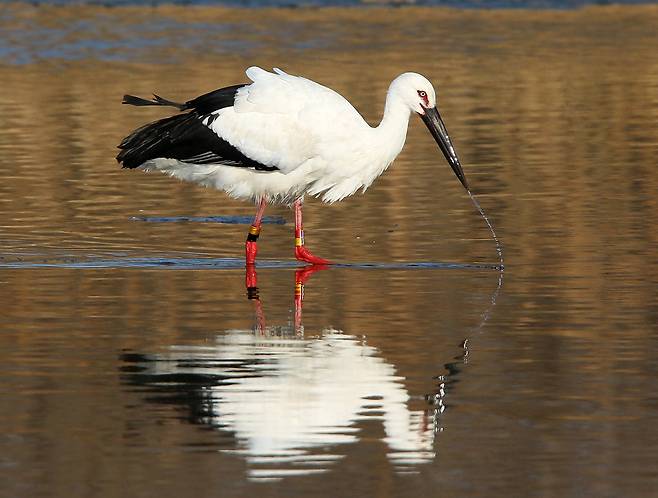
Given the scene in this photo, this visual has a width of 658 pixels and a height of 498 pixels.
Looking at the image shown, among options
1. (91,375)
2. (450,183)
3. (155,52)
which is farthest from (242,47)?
(91,375)

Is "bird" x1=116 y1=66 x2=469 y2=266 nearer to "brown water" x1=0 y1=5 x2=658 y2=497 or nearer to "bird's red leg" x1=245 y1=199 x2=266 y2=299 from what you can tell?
"bird's red leg" x1=245 y1=199 x2=266 y2=299

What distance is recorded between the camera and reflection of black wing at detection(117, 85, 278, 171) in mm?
13227

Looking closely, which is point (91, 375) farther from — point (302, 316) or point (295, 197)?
point (295, 197)

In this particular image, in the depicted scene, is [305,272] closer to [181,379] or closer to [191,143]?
[191,143]

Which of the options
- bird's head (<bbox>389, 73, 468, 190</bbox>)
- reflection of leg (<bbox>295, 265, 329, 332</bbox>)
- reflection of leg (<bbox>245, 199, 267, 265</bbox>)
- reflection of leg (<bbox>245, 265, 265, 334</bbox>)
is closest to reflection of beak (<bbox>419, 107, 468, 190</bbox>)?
bird's head (<bbox>389, 73, 468, 190</bbox>)

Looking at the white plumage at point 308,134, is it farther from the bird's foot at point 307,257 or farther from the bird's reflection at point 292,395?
the bird's reflection at point 292,395

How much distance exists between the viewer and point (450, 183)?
1666cm

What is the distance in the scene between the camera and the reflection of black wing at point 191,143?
1323 cm

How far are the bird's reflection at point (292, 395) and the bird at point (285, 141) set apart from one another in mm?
2437

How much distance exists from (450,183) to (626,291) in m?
5.29

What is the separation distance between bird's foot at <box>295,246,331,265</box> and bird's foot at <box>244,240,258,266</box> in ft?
0.98

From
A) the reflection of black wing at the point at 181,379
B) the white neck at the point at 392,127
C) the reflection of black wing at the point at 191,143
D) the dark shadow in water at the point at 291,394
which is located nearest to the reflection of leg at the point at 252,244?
the reflection of black wing at the point at 191,143

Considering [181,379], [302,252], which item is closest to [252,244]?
[302,252]

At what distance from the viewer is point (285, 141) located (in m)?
12.9
